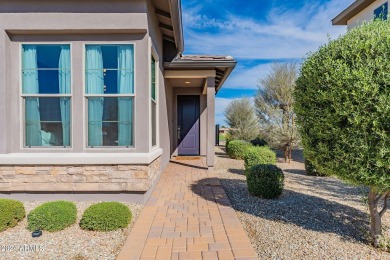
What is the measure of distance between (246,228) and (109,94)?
3.43 metres

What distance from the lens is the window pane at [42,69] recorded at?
4.63m

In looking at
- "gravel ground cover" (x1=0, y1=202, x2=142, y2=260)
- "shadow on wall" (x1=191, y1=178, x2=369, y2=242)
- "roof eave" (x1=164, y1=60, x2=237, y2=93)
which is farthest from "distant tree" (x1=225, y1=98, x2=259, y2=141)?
"gravel ground cover" (x1=0, y1=202, x2=142, y2=260)

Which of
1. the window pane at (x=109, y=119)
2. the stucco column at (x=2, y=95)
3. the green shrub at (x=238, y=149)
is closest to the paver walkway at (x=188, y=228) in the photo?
the window pane at (x=109, y=119)

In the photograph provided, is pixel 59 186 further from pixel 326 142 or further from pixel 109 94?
pixel 326 142

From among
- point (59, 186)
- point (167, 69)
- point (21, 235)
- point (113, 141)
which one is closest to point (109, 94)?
point (113, 141)

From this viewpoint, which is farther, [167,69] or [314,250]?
[167,69]

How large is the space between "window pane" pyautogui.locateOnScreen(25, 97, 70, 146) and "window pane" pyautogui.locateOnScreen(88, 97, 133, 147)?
0.48 m

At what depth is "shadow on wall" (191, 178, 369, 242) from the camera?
3.52 meters

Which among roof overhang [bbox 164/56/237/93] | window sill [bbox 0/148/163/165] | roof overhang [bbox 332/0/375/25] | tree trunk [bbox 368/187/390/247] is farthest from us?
roof overhang [bbox 332/0/375/25]

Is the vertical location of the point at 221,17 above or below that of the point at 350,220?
above

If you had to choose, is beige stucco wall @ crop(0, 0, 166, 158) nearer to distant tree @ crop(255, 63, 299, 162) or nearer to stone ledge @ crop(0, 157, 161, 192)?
stone ledge @ crop(0, 157, 161, 192)

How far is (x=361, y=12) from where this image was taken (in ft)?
37.8

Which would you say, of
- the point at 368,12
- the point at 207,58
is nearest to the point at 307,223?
the point at 207,58

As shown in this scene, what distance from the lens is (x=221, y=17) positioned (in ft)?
41.8
